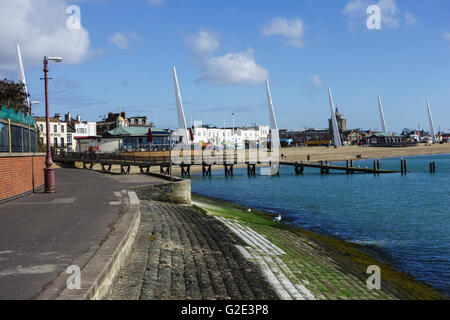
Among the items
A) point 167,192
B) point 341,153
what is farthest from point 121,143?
point 341,153

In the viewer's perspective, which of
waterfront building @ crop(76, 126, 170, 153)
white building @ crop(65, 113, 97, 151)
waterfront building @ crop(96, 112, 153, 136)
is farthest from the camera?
waterfront building @ crop(96, 112, 153, 136)

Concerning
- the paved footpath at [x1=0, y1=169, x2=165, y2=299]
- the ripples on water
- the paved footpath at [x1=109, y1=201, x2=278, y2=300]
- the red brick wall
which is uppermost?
the red brick wall

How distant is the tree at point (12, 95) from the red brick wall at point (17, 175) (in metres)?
13.2

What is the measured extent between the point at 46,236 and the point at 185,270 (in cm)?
344

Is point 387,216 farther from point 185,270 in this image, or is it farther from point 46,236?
point 46,236

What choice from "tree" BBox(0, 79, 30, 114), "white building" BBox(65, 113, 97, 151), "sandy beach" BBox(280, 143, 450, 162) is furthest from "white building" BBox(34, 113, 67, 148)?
"sandy beach" BBox(280, 143, 450, 162)

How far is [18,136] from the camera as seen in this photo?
756 inches

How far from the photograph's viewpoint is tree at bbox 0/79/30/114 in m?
33.9

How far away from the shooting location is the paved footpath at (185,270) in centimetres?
779

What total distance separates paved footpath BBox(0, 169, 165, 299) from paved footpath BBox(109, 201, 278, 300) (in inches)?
36.4

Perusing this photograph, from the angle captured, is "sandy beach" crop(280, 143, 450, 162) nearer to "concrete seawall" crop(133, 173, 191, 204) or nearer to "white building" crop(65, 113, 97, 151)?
"white building" crop(65, 113, 97, 151)

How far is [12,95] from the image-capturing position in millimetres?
34969
